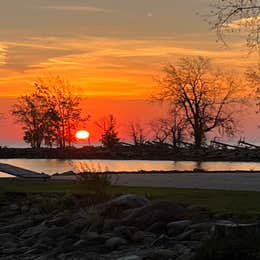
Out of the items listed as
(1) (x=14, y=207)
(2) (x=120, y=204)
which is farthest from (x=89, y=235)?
(1) (x=14, y=207)

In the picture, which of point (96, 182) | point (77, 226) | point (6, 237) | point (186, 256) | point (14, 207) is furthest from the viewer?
point (14, 207)

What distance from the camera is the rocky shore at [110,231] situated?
1116 centimetres

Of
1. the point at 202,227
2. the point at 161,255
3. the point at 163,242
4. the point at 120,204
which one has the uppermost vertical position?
the point at 120,204

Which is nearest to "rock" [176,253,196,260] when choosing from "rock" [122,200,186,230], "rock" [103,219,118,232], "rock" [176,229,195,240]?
"rock" [176,229,195,240]

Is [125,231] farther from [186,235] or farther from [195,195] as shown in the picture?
[195,195]

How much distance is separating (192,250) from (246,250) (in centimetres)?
146

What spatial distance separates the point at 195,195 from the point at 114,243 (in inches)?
191

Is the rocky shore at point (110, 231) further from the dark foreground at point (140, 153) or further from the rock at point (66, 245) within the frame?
the dark foreground at point (140, 153)

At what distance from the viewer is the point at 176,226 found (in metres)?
12.0

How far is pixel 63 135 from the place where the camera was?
48.4 metres

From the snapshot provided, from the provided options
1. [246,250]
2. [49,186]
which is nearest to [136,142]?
[49,186]

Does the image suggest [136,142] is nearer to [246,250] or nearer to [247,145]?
[247,145]

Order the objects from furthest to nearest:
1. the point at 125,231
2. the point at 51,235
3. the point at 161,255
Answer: the point at 51,235 < the point at 125,231 < the point at 161,255

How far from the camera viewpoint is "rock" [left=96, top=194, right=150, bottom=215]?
45.1 ft
